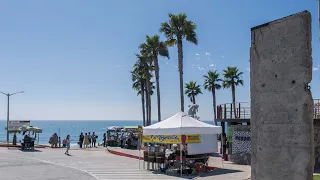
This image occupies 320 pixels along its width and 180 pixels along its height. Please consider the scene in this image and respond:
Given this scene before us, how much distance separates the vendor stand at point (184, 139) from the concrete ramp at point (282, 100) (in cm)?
1158

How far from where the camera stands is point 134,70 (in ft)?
189

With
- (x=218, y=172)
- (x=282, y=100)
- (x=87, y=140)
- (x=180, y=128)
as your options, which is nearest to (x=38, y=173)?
(x=180, y=128)

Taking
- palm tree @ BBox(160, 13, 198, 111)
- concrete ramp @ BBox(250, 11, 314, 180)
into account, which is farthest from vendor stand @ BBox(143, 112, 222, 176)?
palm tree @ BBox(160, 13, 198, 111)

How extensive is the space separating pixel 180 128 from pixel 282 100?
11968 mm

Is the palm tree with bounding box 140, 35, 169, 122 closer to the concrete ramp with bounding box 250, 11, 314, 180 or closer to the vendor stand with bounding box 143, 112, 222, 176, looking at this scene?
the vendor stand with bounding box 143, 112, 222, 176

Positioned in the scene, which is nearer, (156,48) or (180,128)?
(180,128)

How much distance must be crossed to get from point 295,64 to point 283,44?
331 mm

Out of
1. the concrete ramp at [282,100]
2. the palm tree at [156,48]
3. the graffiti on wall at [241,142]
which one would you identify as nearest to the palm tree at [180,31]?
the palm tree at [156,48]

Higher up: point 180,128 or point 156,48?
point 156,48

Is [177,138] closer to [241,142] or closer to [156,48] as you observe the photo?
[241,142]

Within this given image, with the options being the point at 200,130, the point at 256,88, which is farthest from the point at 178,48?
the point at 256,88

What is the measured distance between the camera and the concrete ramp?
4691mm

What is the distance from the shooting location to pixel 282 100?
16.1 feet

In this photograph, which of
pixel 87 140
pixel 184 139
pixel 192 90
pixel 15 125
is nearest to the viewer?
pixel 184 139
